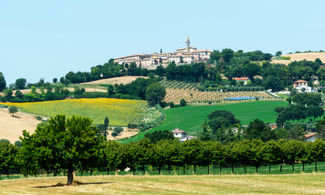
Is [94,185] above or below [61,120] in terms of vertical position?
below

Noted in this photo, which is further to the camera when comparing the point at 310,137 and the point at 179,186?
the point at 310,137

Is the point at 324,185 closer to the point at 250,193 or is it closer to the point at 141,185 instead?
the point at 250,193

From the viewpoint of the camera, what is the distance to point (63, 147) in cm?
7156

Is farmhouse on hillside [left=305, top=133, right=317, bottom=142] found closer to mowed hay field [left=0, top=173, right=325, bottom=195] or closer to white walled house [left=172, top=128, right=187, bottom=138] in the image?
white walled house [left=172, top=128, right=187, bottom=138]

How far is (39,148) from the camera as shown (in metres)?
71.2

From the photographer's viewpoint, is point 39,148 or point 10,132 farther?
point 10,132

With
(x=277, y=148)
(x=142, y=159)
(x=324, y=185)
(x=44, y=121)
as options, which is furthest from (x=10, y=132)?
(x=324, y=185)

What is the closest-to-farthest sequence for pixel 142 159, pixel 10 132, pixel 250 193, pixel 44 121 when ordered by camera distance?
pixel 250 193 < pixel 142 159 < pixel 10 132 < pixel 44 121

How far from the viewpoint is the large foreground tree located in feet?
234

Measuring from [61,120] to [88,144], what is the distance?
413 cm

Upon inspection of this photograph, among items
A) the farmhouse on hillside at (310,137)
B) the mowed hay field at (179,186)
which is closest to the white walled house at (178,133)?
the farmhouse on hillside at (310,137)

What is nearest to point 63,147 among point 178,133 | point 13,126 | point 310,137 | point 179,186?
point 179,186

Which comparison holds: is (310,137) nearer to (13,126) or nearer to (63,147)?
→ (13,126)

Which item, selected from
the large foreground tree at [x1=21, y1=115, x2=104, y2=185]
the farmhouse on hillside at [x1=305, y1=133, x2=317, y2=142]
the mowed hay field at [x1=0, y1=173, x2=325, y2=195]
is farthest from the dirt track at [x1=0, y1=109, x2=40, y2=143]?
the large foreground tree at [x1=21, y1=115, x2=104, y2=185]
